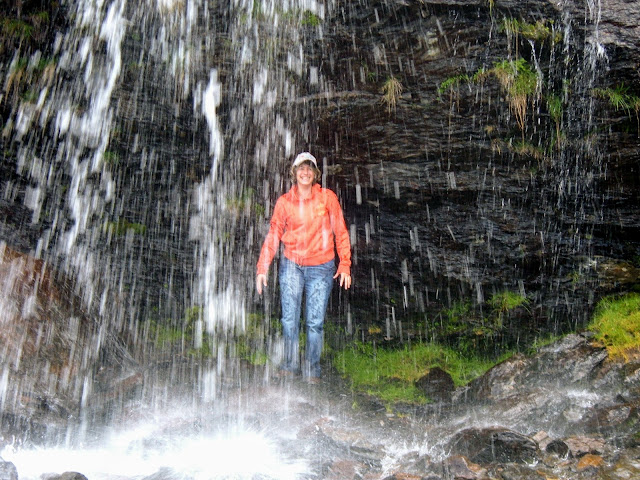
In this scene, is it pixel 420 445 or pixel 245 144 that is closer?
pixel 420 445

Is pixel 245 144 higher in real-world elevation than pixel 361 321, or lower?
higher

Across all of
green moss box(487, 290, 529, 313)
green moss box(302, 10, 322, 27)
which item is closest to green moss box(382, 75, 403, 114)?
green moss box(302, 10, 322, 27)

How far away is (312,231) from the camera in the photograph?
6672mm

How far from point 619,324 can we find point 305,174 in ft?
13.9

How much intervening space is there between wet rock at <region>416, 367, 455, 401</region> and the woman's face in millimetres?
3160

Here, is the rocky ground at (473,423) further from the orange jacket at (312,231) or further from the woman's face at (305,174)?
the woman's face at (305,174)

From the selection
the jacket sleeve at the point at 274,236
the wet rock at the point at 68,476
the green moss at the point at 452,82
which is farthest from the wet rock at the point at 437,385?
the wet rock at the point at 68,476

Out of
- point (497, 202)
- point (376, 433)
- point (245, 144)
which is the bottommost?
point (376, 433)

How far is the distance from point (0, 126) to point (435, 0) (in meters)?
6.21

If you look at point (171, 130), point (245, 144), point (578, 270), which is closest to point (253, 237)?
point (245, 144)

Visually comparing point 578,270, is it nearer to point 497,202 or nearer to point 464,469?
point 497,202

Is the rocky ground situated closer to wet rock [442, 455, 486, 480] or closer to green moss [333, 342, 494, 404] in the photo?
wet rock [442, 455, 486, 480]

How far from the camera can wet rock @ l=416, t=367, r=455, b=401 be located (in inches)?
276

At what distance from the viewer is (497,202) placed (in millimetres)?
7082
